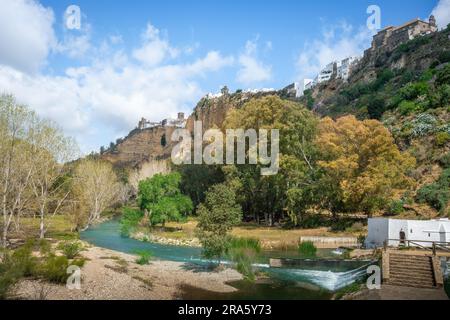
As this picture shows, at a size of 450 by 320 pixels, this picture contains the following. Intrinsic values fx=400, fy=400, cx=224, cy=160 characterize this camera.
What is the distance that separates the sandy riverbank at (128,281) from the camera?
17.4m

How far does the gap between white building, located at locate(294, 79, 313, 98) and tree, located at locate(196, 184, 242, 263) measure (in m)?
130

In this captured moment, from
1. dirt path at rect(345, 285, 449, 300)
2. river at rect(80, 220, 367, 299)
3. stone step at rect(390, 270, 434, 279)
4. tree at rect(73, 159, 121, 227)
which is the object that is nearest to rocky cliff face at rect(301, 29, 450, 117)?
tree at rect(73, 159, 121, 227)

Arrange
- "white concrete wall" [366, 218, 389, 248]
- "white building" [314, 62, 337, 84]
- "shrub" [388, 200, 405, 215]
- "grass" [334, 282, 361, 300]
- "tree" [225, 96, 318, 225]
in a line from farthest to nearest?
"white building" [314, 62, 337, 84] → "tree" [225, 96, 318, 225] → "shrub" [388, 200, 405, 215] → "white concrete wall" [366, 218, 389, 248] → "grass" [334, 282, 361, 300]

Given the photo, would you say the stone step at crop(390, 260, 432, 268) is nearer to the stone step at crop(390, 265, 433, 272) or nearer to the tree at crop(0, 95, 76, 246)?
the stone step at crop(390, 265, 433, 272)

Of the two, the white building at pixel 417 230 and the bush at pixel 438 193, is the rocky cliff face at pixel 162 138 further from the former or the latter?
the white building at pixel 417 230

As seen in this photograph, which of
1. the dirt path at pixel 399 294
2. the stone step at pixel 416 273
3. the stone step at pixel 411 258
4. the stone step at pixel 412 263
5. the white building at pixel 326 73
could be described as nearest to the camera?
the dirt path at pixel 399 294

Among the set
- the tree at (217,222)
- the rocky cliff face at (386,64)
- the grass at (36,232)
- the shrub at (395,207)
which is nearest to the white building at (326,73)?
the rocky cliff face at (386,64)

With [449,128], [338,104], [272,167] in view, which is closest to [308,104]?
[338,104]

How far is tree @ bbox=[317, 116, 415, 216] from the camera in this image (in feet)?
127

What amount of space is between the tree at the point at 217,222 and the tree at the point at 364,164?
1669 centimetres

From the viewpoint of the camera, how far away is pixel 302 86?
511ft

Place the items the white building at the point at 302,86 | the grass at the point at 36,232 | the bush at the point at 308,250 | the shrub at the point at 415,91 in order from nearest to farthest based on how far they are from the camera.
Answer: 1. the bush at the point at 308,250
2. the grass at the point at 36,232
3. the shrub at the point at 415,91
4. the white building at the point at 302,86

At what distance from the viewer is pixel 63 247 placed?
25.9 meters

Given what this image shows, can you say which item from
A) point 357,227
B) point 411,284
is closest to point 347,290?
point 411,284
